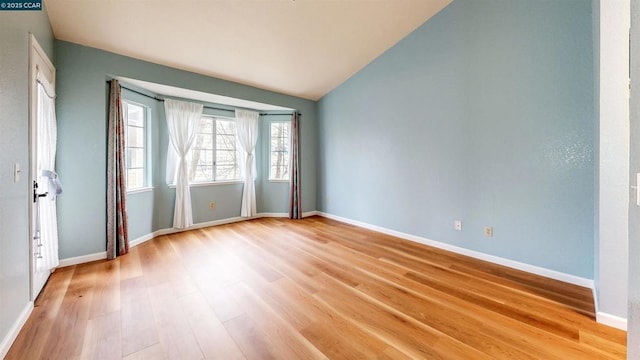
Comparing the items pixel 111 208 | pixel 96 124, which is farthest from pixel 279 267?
pixel 96 124

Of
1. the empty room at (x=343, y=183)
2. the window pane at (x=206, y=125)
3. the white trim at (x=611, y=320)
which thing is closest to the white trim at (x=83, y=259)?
the empty room at (x=343, y=183)

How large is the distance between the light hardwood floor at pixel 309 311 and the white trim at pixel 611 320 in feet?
0.18

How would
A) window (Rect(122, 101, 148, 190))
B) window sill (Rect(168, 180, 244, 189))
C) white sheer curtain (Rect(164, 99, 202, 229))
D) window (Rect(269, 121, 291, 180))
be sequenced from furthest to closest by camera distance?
window (Rect(269, 121, 291, 180)) → window sill (Rect(168, 180, 244, 189)) → white sheer curtain (Rect(164, 99, 202, 229)) → window (Rect(122, 101, 148, 190))

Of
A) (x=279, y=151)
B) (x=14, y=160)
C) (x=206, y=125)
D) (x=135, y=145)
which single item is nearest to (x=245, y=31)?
(x=206, y=125)

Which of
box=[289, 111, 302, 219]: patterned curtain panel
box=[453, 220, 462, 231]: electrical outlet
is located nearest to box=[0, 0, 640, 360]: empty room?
box=[453, 220, 462, 231]: electrical outlet

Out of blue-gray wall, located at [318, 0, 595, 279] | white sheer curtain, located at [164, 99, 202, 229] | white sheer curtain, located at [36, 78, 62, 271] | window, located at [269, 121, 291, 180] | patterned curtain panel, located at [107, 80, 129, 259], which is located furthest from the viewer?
window, located at [269, 121, 291, 180]

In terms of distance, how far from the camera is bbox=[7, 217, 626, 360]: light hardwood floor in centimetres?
151

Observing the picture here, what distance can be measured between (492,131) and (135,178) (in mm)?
4806

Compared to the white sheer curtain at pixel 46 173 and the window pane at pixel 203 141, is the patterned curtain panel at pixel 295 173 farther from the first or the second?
the white sheer curtain at pixel 46 173

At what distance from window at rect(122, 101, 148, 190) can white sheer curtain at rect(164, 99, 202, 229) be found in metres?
0.35

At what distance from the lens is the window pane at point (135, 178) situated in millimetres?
3457

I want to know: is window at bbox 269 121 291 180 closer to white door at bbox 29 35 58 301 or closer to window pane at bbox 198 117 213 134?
window pane at bbox 198 117 213 134

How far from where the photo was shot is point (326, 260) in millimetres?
2893

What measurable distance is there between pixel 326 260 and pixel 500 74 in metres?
2.90
